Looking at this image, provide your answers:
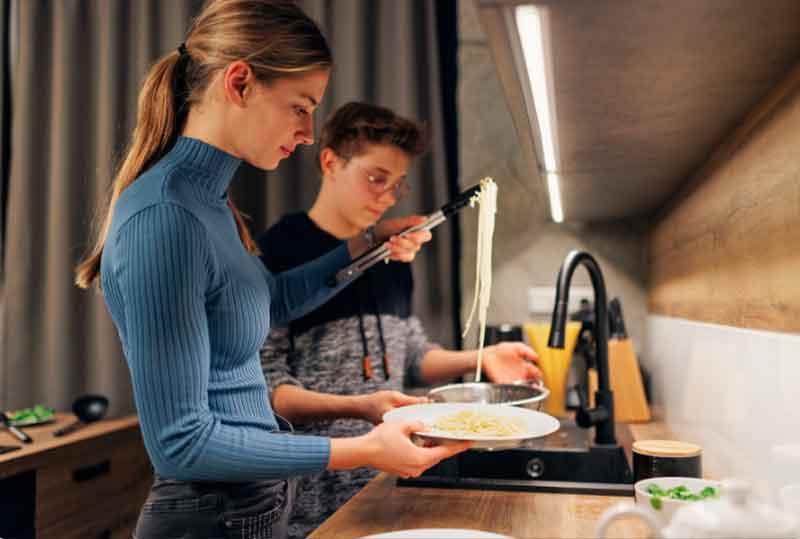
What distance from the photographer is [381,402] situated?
4.37 feet

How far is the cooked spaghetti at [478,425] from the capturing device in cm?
108

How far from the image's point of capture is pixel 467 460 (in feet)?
4.46

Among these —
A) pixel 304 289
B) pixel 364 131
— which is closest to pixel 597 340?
pixel 304 289

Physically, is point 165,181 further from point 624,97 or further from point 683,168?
point 683,168

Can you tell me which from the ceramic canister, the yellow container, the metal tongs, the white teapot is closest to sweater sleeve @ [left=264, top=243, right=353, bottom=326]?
the metal tongs

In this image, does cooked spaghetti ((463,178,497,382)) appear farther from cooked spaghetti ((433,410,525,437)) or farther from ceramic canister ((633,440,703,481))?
ceramic canister ((633,440,703,481))

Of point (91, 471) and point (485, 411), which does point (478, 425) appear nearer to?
point (485, 411)

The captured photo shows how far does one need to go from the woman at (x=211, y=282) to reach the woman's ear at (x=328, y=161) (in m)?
0.70

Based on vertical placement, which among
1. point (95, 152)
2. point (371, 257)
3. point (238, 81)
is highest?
point (95, 152)

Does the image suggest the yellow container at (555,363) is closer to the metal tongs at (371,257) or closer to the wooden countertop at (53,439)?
the metal tongs at (371,257)

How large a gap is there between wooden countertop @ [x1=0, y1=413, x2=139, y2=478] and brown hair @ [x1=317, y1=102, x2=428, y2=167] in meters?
1.08

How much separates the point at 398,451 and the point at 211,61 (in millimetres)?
Result: 670

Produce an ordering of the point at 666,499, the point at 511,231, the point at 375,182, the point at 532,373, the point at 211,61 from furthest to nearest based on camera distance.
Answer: the point at 511,231
the point at 375,182
the point at 532,373
the point at 211,61
the point at 666,499

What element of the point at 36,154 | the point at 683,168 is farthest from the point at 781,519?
the point at 36,154
